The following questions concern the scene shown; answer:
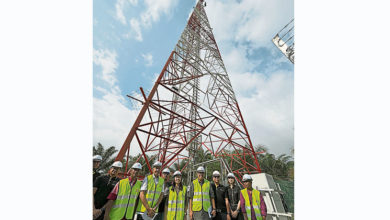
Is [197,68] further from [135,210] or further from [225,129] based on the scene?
[135,210]

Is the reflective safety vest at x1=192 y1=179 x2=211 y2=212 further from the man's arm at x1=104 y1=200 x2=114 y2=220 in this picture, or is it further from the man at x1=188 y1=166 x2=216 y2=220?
the man's arm at x1=104 y1=200 x2=114 y2=220

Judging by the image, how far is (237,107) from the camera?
9906 millimetres

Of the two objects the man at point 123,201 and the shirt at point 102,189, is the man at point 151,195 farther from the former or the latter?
the shirt at point 102,189

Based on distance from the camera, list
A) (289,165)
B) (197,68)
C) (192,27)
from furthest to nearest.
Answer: (289,165) → (192,27) → (197,68)

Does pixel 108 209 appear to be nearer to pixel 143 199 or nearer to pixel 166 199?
pixel 143 199

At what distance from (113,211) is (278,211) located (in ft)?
15.7

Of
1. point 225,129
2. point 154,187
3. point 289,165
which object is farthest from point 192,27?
point 289,165

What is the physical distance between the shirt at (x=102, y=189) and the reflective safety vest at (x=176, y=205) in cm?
114

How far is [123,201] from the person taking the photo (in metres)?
3.03

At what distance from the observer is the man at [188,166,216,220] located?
325 cm

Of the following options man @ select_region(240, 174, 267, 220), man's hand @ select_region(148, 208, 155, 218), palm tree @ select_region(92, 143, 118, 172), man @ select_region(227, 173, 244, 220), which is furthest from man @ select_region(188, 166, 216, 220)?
palm tree @ select_region(92, 143, 118, 172)

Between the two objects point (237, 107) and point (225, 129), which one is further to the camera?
point (237, 107)

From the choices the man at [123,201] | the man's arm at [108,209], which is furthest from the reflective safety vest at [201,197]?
the man's arm at [108,209]

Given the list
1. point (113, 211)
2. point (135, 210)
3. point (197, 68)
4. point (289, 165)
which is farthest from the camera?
point (289, 165)
